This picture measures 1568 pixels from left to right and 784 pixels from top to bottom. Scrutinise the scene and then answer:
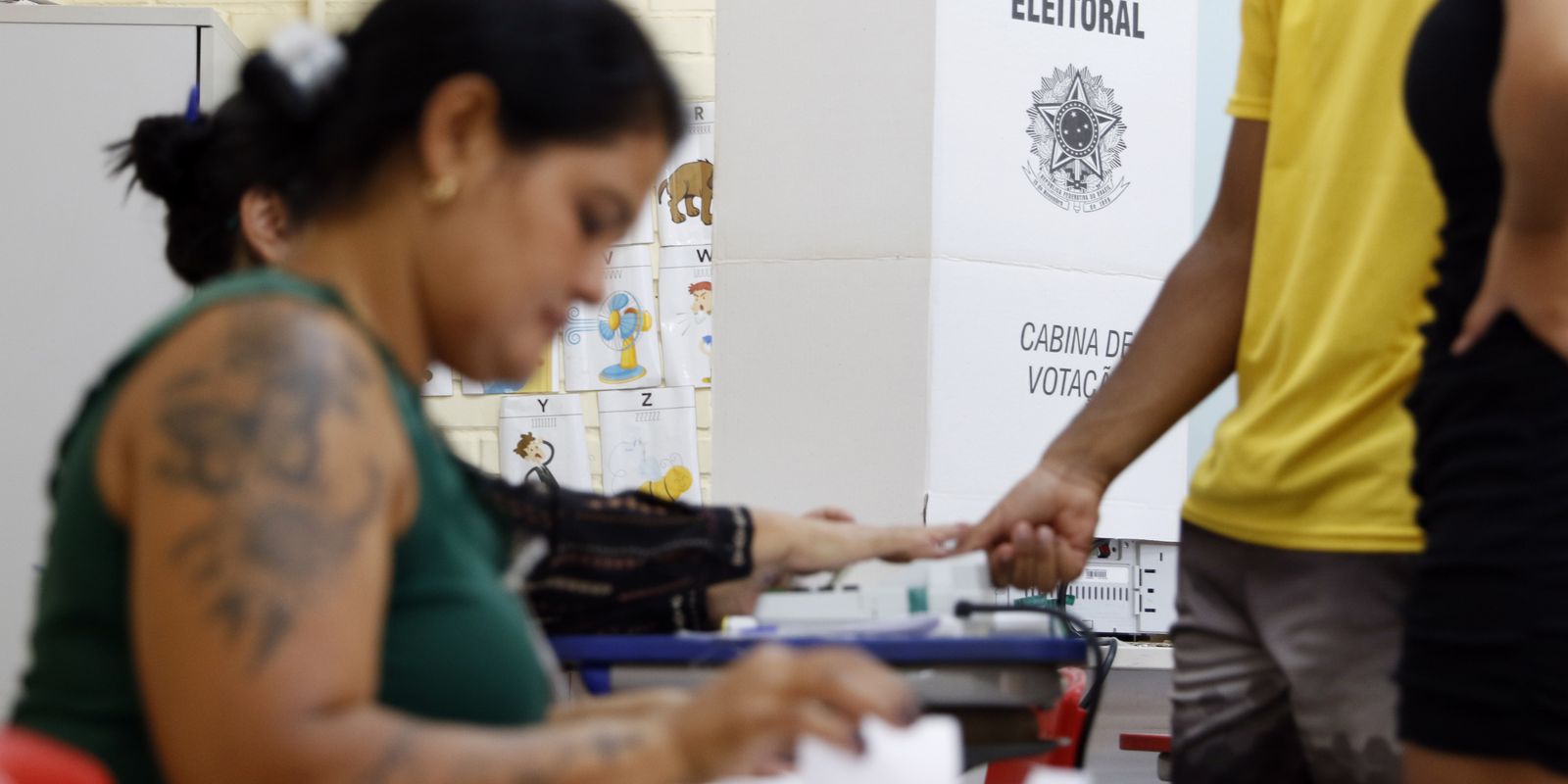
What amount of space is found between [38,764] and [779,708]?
267 mm

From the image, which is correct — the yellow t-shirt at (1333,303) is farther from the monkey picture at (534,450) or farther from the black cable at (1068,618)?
the monkey picture at (534,450)

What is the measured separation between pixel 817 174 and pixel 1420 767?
205 cm

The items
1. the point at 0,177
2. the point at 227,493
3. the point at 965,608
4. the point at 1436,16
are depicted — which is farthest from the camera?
the point at 0,177

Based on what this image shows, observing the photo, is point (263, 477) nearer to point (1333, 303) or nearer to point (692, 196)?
point (1333, 303)

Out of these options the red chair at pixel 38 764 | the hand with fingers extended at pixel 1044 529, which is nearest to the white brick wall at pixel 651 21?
the hand with fingers extended at pixel 1044 529

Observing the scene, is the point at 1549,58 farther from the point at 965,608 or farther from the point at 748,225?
the point at 748,225

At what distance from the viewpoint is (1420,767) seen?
0.89 metres

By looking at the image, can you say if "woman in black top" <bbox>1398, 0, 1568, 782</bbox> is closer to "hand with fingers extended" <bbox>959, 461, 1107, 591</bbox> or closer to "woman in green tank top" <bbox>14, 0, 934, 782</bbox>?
"woman in green tank top" <bbox>14, 0, 934, 782</bbox>

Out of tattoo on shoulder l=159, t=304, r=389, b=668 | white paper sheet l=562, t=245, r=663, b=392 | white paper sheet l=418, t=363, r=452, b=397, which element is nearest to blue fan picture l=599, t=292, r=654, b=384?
white paper sheet l=562, t=245, r=663, b=392

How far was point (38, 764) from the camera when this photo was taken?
1.68 feet

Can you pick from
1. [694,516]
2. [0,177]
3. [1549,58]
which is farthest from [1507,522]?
[0,177]

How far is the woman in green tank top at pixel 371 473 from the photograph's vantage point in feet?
2.11

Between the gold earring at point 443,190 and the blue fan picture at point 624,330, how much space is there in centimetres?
282

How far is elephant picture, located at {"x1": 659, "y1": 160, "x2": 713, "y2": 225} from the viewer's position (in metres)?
3.64
